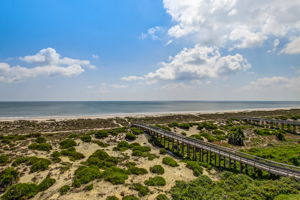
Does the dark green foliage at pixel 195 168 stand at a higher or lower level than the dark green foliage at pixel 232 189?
→ lower

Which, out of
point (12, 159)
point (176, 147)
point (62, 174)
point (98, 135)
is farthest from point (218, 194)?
point (98, 135)

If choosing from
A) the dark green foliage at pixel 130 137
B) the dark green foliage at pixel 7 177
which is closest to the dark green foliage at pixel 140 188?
the dark green foliage at pixel 7 177

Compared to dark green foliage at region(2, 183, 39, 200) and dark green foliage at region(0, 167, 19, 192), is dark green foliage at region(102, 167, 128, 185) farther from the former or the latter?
dark green foliage at region(0, 167, 19, 192)

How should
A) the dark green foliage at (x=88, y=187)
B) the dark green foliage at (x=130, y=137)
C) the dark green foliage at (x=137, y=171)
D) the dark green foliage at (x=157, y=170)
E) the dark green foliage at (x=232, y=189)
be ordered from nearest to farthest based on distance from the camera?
the dark green foliage at (x=232, y=189), the dark green foliage at (x=88, y=187), the dark green foliage at (x=137, y=171), the dark green foliage at (x=157, y=170), the dark green foliage at (x=130, y=137)

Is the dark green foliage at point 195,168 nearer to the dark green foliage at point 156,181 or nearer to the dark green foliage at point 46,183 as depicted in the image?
the dark green foliage at point 156,181

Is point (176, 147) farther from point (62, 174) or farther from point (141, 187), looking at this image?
point (62, 174)
